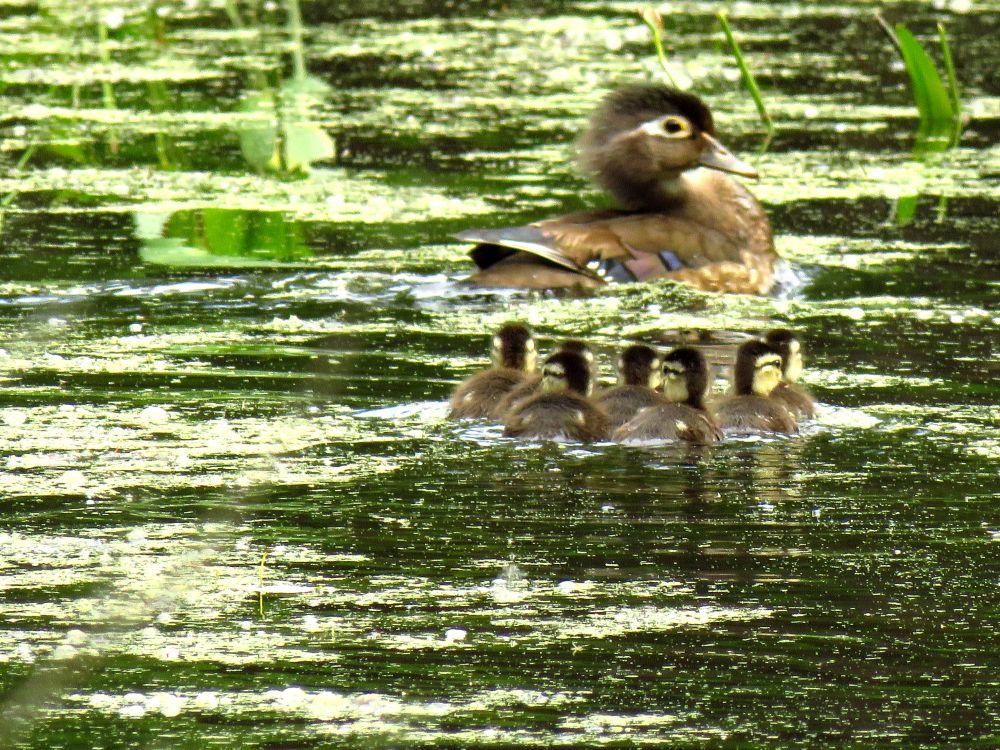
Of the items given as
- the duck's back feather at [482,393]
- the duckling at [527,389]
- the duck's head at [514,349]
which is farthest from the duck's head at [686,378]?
the duck's head at [514,349]

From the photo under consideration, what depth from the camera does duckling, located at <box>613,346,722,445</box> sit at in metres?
6.35

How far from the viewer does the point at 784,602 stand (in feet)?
15.9

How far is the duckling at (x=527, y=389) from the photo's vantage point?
6645 millimetres

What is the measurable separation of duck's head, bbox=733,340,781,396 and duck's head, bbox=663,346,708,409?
0.59 ft

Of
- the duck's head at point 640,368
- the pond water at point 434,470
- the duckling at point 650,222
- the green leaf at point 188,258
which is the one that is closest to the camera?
the pond water at point 434,470

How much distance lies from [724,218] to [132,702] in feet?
18.2

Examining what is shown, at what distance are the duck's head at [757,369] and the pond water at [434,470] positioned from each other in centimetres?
24

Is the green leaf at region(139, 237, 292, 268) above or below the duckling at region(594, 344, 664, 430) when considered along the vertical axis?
above

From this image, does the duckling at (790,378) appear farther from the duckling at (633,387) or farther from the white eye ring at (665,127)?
the white eye ring at (665,127)

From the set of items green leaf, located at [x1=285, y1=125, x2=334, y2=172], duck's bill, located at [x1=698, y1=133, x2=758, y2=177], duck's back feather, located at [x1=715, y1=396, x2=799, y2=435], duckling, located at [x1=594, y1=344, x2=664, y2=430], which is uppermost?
duck's bill, located at [x1=698, y1=133, x2=758, y2=177]

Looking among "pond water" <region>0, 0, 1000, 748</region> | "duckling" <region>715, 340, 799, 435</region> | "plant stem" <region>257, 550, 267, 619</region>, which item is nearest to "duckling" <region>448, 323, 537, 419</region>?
"pond water" <region>0, 0, 1000, 748</region>

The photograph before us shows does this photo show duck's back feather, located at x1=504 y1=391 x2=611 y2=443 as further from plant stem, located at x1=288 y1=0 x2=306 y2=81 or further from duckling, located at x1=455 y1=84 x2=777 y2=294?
plant stem, located at x1=288 y1=0 x2=306 y2=81

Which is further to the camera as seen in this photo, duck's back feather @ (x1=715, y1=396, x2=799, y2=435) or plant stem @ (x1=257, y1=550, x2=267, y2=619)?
duck's back feather @ (x1=715, y1=396, x2=799, y2=435)

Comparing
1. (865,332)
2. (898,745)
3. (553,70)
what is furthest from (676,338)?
(553,70)
